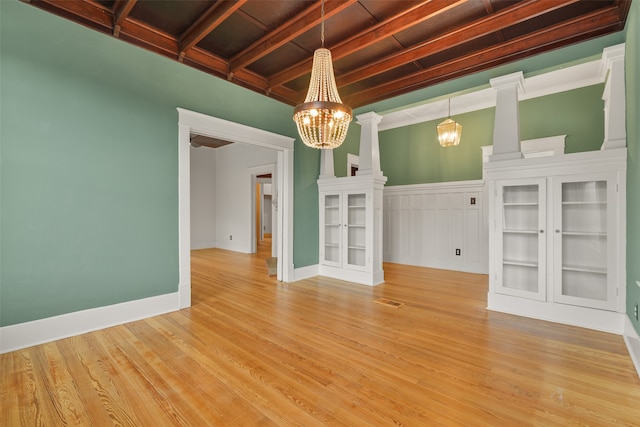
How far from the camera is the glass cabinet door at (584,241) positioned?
2.71 meters

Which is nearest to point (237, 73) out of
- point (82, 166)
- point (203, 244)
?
point (82, 166)

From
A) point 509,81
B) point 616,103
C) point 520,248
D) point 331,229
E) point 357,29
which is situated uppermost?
point 357,29

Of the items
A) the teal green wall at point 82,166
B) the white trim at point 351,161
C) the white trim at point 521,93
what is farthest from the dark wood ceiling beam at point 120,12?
the white trim at point 521,93

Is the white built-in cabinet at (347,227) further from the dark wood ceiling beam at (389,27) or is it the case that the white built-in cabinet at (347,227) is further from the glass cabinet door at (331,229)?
the dark wood ceiling beam at (389,27)

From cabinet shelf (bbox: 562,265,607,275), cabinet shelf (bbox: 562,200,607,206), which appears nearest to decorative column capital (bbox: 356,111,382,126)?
cabinet shelf (bbox: 562,200,607,206)

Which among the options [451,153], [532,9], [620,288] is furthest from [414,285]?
[532,9]

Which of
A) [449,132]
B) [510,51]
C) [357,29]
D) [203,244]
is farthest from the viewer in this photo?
[203,244]

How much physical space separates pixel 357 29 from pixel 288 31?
29.1 inches

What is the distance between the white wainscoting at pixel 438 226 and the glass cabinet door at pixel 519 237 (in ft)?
6.09

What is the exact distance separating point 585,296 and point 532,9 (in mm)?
2829

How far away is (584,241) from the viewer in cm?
288

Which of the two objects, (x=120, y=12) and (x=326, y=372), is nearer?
(x=326, y=372)

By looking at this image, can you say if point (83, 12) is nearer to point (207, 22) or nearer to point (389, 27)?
point (207, 22)

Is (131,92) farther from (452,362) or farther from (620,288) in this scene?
(620,288)
